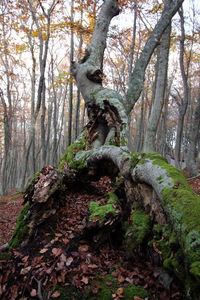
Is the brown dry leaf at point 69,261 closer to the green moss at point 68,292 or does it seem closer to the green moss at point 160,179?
the green moss at point 68,292

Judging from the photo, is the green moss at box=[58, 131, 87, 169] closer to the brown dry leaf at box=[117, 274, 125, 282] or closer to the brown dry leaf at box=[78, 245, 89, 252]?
the brown dry leaf at box=[78, 245, 89, 252]

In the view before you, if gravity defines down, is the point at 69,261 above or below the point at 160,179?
below

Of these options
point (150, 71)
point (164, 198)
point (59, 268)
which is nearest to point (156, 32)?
point (164, 198)

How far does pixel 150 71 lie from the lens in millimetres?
19562

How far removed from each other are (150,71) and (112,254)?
20741 mm

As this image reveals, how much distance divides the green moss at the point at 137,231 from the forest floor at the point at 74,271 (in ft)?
0.45

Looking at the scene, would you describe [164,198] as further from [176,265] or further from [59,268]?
[59,268]

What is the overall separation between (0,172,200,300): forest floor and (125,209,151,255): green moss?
0.14 meters

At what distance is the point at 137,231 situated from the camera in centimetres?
214

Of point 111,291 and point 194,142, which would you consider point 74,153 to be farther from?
point 194,142

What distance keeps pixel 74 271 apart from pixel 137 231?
2.84 feet

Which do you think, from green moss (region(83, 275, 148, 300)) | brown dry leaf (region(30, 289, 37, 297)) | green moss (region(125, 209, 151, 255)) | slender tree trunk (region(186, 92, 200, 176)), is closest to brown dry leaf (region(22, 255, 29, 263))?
brown dry leaf (region(30, 289, 37, 297))

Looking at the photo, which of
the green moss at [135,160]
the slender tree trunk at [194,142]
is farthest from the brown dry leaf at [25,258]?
the slender tree trunk at [194,142]

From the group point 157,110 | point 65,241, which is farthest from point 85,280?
point 157,110
